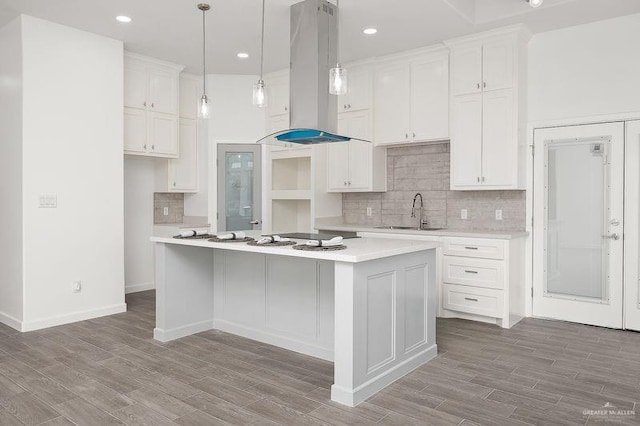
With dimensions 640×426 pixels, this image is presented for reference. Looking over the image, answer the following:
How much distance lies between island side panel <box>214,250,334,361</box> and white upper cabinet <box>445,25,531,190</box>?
227 centimetres

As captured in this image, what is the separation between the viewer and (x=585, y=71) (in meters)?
4.58

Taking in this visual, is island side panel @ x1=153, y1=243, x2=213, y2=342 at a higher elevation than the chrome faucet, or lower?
lower

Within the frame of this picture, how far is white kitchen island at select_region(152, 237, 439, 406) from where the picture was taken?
2834 millimetres

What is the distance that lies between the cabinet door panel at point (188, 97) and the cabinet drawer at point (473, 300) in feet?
13.3

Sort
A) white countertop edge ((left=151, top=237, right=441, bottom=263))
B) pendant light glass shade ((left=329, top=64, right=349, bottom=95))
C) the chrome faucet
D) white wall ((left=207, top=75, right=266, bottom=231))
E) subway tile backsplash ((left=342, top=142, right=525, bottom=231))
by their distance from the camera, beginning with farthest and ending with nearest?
white wall ((left=207, top=75, right=266, bottom=231)) → the chrome faucet → subway tile backsplash ((left=342, top=142, right=525, bottom=231)) → pendant light glass shade ((left=329, top=64, right=349, bottom=95)) → white countertop edge ((left=151, top=237, right=441, bottom=263))

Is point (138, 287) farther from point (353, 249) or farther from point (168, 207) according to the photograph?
point (353, 249)

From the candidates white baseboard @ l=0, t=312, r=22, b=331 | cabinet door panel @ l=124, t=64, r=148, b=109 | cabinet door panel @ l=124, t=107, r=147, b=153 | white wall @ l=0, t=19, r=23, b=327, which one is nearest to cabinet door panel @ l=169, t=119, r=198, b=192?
cabinet door panel @ l=124, t=107, r=147, b=153

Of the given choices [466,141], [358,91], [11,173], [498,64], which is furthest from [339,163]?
[11,173]

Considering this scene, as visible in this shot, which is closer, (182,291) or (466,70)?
(182,291)

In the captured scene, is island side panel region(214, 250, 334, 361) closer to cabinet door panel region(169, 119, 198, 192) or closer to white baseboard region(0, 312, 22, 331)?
white baseboard region(0, 312, 22, 331)

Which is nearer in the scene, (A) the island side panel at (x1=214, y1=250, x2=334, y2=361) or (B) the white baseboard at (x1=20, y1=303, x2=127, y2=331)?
(A) the island side panel at (x1=214, y1=250, x2=334, y2=361)

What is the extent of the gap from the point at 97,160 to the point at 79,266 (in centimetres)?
111

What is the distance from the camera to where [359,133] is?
577cm

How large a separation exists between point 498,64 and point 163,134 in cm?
395
